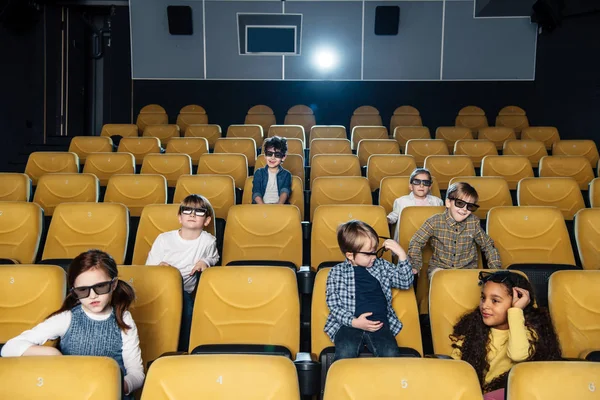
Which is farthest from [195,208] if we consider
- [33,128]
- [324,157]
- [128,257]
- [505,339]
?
[33,128]

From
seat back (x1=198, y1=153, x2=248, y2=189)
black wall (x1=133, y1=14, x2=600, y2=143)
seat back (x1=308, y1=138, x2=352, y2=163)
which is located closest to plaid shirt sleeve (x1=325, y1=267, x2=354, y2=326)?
seat back (x1=198, y1=153, x2=248, y2=189)

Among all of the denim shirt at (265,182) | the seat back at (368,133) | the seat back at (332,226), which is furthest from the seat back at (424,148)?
the seat back at (332,226)

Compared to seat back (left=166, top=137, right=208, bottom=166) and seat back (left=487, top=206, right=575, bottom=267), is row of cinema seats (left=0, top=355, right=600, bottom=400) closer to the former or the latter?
seat back (left=487, top=206, right=575, bottom=267)

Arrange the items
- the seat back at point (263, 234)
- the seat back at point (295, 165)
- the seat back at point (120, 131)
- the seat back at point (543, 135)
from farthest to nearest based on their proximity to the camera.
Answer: the seat back at point (120, 131) < the seat back at point (543, 135) < the seat back at point (295, 165) < the seat back at point (263, 234)

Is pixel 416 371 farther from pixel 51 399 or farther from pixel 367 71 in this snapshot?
pixel 367 71

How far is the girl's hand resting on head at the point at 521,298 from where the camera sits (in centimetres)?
233

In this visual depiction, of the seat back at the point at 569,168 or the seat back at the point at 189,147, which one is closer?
the seat back at the point at 569,168

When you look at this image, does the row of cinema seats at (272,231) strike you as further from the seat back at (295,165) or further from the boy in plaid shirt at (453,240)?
the seat back at (295,165)

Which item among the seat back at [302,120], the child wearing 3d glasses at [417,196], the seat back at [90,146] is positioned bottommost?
the child wearing 3d glasses at [417,196]

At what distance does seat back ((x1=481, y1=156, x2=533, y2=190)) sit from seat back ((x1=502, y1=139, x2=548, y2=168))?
914 mm

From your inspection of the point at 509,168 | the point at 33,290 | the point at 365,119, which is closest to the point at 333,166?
the point at 509,168

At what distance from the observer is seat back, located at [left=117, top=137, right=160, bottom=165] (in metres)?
6.24

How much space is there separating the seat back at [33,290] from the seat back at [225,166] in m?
2.80

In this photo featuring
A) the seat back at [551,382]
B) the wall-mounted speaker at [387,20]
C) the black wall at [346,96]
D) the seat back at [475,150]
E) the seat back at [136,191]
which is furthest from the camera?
the black wall at [346,96]
